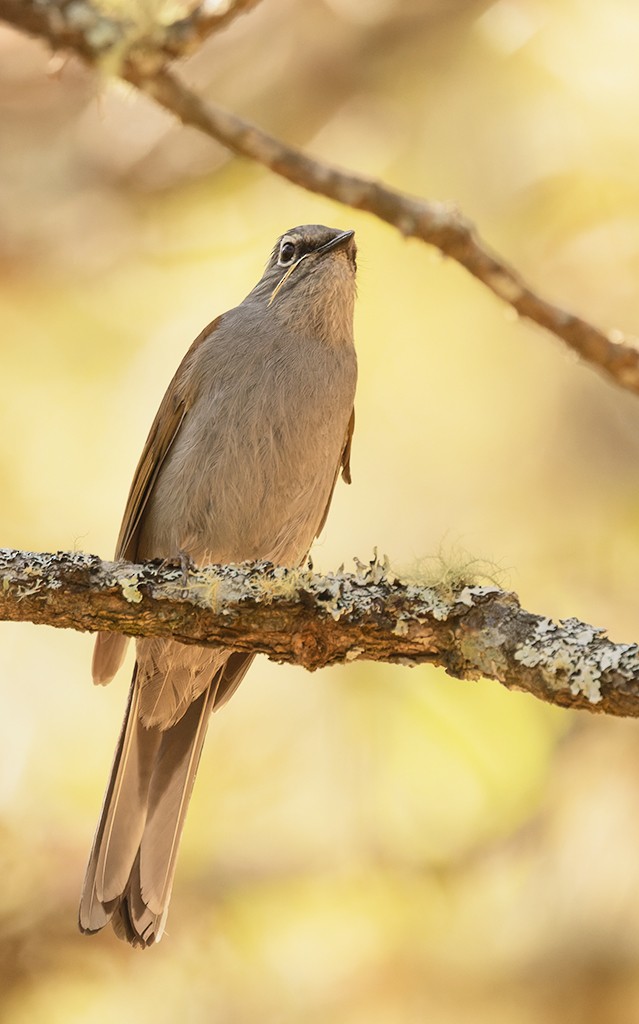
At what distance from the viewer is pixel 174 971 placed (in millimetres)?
5766

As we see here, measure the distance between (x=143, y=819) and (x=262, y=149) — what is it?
8.64 ft

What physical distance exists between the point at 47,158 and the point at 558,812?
15.9 ft

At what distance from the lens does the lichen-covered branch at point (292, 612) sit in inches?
124

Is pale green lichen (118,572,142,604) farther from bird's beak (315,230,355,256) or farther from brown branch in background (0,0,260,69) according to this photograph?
bird's beak (315,230,355,256)

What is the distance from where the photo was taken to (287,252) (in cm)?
527

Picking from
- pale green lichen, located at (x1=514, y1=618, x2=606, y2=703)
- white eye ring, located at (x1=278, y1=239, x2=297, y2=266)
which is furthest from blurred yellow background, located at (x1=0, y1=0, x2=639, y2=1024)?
pale green lichen, located at (x1=514, y1=618, x2=606, y2=703)

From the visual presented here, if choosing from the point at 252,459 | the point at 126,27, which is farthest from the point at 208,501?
the point at 126,27

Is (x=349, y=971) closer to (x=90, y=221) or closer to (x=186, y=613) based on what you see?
(x=186, y=613)

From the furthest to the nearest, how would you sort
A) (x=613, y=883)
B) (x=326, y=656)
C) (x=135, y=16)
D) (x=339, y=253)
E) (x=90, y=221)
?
(x=90, y=221) < (x=613, y=883) < (x=339, y=253) < (x=135, y=16) < (x=326, y=656)

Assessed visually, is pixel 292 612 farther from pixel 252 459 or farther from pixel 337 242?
pixel 337 242

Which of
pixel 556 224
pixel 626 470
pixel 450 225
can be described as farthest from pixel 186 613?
pixel 556 224

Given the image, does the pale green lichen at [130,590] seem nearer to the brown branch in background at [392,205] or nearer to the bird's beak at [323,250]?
the brown branch in background at [392,205]

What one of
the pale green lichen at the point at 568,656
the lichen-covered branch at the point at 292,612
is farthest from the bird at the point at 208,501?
the pale green lichen at the point at 568,656

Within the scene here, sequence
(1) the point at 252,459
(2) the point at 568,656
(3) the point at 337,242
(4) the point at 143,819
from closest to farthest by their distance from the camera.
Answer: (2) the point at 568,656, (1) the point at 252,459, (4) the point at 143,819, (3) the point at 337,242
